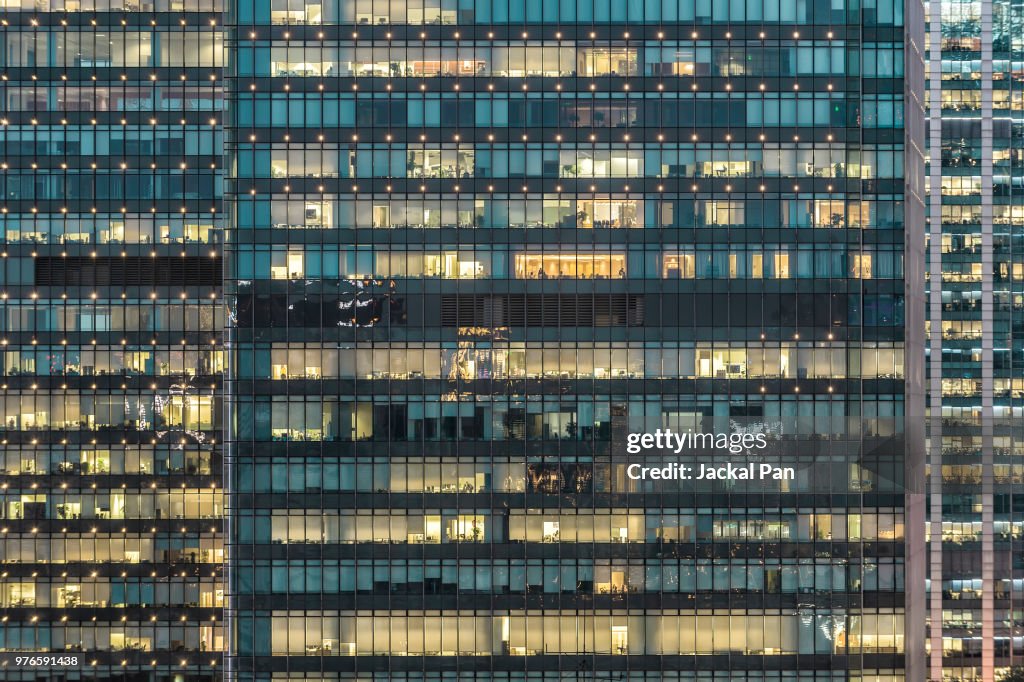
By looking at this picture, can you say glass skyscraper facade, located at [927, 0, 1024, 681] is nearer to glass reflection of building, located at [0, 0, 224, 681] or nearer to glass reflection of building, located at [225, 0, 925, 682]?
Answer: glass reflection of building, located at [225, 0, 925, 682]

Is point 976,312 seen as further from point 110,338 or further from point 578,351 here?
point 110,338

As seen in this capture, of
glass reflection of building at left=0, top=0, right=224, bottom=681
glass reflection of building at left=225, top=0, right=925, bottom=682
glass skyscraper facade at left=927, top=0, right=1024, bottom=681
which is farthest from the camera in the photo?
glass skyscraper facade at left=927, top=0, right=1024, bottom=681

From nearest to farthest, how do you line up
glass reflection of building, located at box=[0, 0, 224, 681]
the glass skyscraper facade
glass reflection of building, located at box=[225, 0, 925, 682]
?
glass reflection of building, located at box=[225, 0, 925, 682], glass reflection of building, located at box=[0, 0, 224, 681], the glass skyscraper facade

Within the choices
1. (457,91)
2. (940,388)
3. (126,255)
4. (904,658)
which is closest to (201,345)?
(126,255)

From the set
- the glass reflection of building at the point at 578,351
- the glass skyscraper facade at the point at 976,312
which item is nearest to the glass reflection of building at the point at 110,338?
the glass reflection of building at the point at 578,351

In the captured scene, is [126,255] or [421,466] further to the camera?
[126,255]

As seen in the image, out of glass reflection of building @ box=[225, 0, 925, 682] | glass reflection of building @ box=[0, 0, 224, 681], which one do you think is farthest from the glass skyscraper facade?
glass reflection of building @ box=[0, 0, 224, 681]

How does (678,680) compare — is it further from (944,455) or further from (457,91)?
(944,455)
